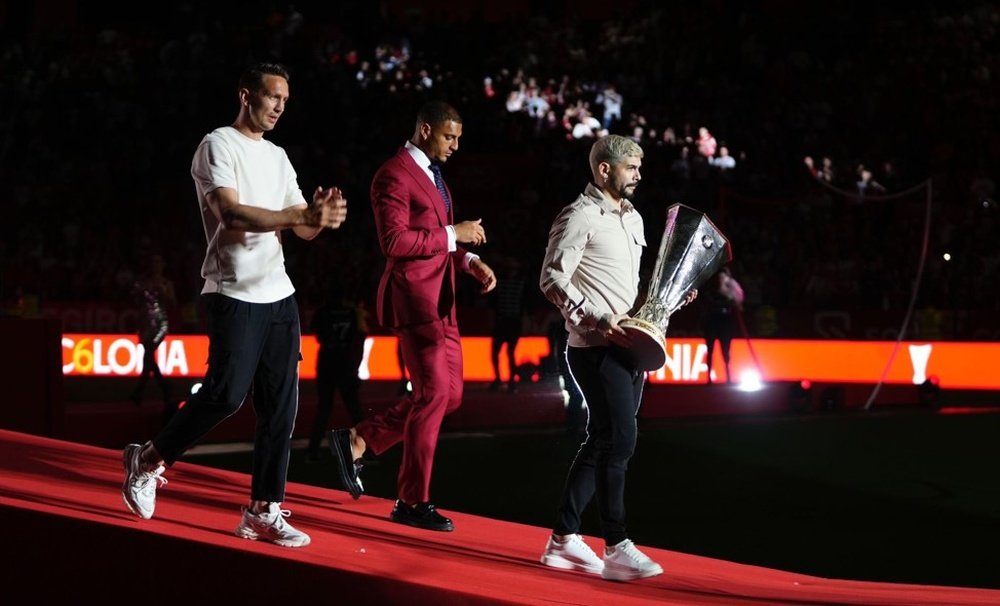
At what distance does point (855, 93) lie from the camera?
1038 inches

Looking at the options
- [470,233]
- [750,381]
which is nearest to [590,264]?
[470,233]

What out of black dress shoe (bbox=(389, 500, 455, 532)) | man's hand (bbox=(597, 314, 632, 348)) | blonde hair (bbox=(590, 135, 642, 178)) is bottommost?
black dress shoe (bbox=(389, 500, 455, 532))

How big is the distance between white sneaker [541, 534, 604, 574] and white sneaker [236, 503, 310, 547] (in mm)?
964

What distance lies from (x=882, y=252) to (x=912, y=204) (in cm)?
136

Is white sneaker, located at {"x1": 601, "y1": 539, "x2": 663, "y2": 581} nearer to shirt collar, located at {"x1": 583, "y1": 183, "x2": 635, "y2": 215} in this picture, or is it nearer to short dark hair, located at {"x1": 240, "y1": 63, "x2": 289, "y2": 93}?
shirt collar, located at {"x1": 583, "y1": 183, "x2": 635, "y2": 215}

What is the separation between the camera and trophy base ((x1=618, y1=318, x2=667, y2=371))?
534 cm

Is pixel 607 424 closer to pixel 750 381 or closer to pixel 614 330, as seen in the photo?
pixel 614 330

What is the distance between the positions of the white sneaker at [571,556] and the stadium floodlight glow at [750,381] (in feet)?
39.9

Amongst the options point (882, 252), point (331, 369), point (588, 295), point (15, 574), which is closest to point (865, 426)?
point (331, 369)

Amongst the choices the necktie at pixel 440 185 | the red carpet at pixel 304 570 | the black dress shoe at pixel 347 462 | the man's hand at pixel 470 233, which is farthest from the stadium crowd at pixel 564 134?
the red carpet at pixel 304 570

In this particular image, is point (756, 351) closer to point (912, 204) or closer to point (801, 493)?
point (912, 204)

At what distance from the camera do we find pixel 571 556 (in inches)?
218

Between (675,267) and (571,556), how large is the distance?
120cm

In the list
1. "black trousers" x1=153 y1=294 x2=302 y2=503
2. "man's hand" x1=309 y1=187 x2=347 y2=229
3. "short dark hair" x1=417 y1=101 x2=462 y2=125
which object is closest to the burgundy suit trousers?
"short dark hair" x1=417 y1=101 x2=462 y2=125
